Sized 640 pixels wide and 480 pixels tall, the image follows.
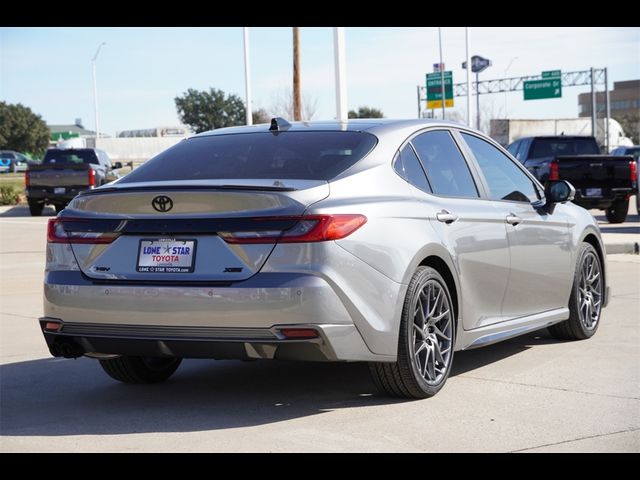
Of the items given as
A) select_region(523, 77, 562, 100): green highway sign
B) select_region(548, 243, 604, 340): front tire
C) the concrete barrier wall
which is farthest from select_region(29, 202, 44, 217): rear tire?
the concrete barrier wall

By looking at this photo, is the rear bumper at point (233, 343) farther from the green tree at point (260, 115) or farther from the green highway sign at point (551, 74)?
the green tree at point (260, 115)

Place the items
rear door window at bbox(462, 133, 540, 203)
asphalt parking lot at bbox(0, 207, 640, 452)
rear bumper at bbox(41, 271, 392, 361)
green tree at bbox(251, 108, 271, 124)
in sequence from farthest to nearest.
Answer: green tree at bbox(251, 108, 271, 124) < rear door window at bbox(462, 133, 540, 203) < rear bumper at bbox(41, 271, 392, 361) < asphalt parking lot at bbox(0, 207, 640, 452)

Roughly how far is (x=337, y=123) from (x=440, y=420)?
2.14m

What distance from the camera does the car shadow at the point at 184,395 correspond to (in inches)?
225

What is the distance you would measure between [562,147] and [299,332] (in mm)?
19088

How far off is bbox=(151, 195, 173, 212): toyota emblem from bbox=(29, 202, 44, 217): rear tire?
82.9 ft

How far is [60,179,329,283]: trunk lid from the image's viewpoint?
5426 millimetres

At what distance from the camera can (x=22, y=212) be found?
32.6 m

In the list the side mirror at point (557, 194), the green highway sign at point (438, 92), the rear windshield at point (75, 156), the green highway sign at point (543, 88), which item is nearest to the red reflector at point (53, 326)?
the side mirror at point (557, 194)

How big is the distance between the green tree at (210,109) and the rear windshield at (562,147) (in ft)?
275

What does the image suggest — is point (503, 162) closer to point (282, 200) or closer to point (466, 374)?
point (466, 374)

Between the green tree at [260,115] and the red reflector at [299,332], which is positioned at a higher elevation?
the green tree at [260,115]

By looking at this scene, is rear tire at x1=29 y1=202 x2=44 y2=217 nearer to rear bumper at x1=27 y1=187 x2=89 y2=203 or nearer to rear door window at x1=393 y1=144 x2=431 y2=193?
rear bumper at x1=27 y1=187 x2=89 y2=203
